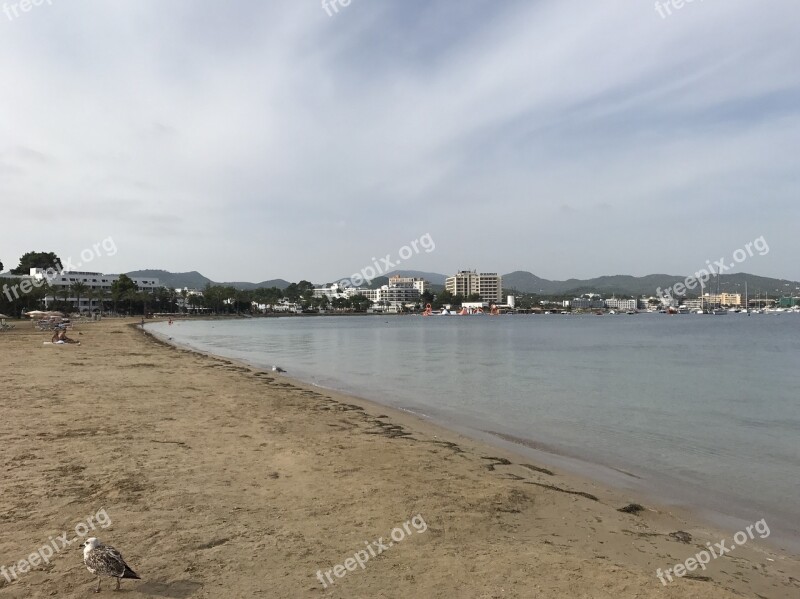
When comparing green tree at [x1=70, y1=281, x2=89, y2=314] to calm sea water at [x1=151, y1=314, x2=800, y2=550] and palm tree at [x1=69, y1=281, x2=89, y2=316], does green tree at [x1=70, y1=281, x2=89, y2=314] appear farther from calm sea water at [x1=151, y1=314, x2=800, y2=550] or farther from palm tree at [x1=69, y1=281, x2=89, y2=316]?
calm sea water at [x1=151, y1=314, x2=800, y2=550]

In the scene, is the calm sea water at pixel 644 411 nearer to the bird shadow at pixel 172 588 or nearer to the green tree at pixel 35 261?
the bird shadow at pixel 172 588

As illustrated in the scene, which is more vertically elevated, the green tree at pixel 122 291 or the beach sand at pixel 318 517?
the green tree at pixel 122 291

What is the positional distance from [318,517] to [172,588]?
2189 mm

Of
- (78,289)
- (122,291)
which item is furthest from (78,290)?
(122,291)

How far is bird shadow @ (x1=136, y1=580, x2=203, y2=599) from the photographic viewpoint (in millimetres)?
4473

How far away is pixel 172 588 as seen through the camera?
15.0 feet

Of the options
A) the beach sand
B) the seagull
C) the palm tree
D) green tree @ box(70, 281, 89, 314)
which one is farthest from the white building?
the seagull

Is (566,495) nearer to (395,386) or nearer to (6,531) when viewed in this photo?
(6,531)

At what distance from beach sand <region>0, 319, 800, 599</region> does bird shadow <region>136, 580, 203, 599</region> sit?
0.05 feet

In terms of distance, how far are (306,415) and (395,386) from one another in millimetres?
9360

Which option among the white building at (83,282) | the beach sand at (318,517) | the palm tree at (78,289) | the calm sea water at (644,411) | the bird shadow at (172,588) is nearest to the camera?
the bird shadow at (172,588)

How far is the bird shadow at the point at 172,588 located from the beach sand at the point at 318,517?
0.02m

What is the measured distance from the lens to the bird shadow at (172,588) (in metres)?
4.47

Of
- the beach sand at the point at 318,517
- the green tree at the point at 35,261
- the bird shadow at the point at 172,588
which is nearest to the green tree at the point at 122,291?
the green tree at the point at 35,261
